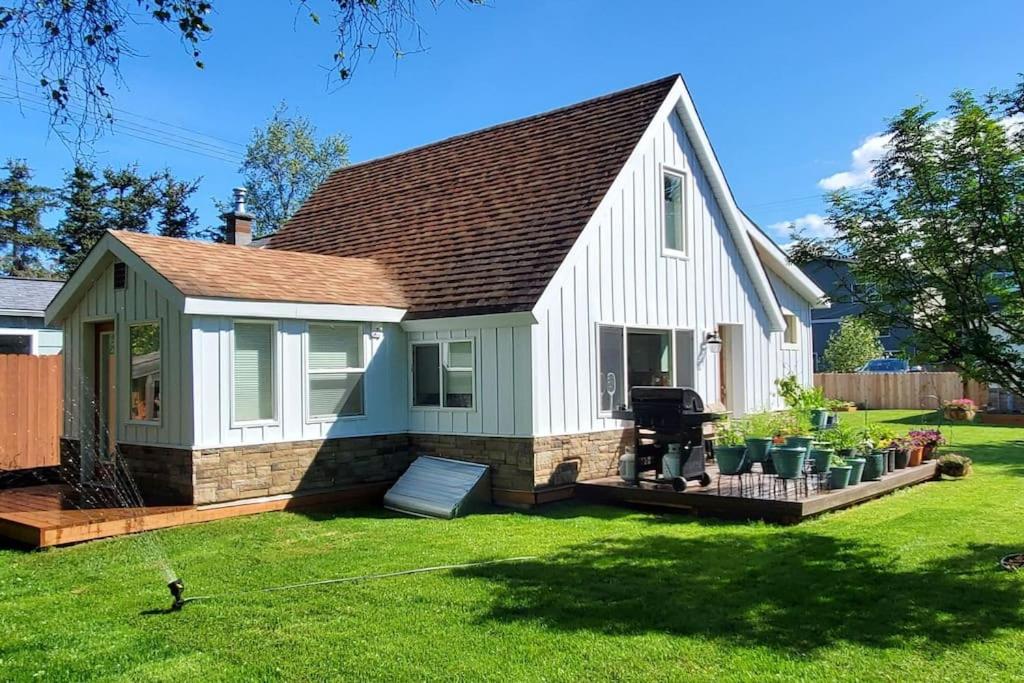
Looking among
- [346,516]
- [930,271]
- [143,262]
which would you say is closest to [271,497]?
[346,516]

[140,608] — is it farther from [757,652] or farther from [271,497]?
[757,652]

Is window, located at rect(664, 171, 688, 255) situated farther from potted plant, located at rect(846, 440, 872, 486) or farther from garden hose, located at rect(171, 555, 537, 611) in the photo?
garden hose, located at rect(171, 555, 537, 611)

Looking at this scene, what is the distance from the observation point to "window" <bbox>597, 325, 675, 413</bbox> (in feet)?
38.2

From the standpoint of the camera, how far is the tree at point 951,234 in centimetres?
689

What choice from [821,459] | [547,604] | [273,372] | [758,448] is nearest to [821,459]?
[821,459]

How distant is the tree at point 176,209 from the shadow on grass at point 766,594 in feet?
119

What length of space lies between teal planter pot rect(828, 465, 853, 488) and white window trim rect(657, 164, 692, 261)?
14.4 ft

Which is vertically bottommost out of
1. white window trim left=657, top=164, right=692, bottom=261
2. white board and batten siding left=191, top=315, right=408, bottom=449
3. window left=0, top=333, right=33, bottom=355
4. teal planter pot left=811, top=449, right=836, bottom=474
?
teal planter pot left=811, top=449, right=836, bottom=474

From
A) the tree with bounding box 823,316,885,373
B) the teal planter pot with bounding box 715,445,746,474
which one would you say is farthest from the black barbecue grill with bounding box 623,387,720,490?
the tree with bounding box 823,316,885,373

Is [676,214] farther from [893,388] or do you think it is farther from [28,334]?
[893,388]

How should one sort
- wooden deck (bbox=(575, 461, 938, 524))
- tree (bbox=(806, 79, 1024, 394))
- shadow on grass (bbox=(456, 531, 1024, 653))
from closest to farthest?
shadow on grass (bbox=(456, 531, 1024, 653)) < tree (bbox=(806, 79, 1024, 394)) < wooden deck (bbox=(575, 461, 938, 524))

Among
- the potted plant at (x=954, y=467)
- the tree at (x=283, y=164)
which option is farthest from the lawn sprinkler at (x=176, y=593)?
the tree at (x=283, y=164)

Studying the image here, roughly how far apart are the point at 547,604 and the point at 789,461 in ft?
16.3

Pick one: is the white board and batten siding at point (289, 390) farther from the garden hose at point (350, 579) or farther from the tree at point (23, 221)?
the tree at point (23, 221)
